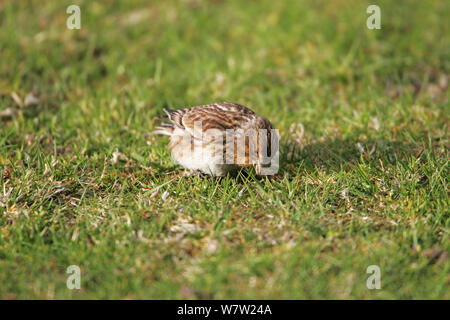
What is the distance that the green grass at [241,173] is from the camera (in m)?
3.71

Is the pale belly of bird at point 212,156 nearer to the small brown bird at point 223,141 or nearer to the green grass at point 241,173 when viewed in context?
the small brown bird at point 223,141

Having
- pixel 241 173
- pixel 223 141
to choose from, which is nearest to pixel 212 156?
pixel 223 141

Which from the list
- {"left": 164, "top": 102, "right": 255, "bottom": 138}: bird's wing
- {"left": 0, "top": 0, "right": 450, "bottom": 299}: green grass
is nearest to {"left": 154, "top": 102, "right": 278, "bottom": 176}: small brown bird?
{"left": 164, "top": 102, "right": 255, "bottom": 138}: bird's wing

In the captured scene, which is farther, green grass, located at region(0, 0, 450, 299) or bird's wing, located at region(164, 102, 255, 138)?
bird's wing, located at region(164, 102, 255, 138)

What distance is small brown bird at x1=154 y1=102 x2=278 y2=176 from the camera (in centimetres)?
461

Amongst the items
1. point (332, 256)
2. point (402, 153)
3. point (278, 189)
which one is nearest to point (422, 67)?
point (402, 153)

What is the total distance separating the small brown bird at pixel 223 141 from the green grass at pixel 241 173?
157 mm

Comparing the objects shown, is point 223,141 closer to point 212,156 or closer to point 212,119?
point 212,156

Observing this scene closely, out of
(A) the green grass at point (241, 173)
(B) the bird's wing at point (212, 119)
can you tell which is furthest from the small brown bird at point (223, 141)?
(A) the green grass at point (241, 173)

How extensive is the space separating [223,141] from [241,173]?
392mm

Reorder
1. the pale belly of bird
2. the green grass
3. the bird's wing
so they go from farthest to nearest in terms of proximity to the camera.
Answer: the bird's wing
the pale belly of bird
the green grass

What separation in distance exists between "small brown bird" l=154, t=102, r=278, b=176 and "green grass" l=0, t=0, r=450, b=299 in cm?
16

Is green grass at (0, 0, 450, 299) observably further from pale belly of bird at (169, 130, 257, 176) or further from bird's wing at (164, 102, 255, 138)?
bird's wing at (164, 102, 255, 138)

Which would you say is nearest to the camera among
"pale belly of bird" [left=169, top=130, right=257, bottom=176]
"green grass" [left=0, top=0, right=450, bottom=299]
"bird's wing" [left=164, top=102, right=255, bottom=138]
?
"green grass" [left=0, top=0, right=450, bottom=299]
